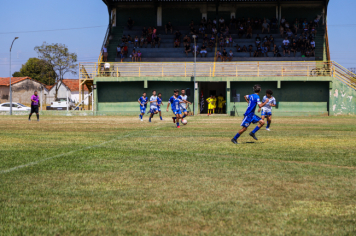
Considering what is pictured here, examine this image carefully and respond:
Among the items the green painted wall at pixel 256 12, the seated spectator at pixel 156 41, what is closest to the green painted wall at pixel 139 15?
the seated spectator at pixel 156 41

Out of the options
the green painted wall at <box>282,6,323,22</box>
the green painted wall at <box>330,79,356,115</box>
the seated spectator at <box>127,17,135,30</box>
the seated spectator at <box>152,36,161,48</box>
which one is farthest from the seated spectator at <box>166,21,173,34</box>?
the green painted wall at <box>330,79,356,115</box>

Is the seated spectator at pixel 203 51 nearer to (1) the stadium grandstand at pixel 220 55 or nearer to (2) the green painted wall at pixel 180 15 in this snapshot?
(1) the stadium grandstand at pixel 220 55

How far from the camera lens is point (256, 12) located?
156ft

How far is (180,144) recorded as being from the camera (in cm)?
1130

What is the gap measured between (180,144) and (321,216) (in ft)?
24.0

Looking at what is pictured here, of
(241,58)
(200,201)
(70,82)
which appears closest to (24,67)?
(70,82)

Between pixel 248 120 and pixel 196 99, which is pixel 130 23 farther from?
pixel 248 120

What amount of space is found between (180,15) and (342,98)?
66.3 ft

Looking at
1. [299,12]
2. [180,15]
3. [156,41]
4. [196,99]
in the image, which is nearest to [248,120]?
[196,99]

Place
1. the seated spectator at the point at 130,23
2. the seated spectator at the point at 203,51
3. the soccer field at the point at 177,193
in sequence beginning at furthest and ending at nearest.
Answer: the seated spectator at the point at 130,23
the seated spectator at the point at 203,51
the soccer field at the point at 177,193

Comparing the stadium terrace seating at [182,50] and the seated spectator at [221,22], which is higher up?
the seated spectator at [221,22]

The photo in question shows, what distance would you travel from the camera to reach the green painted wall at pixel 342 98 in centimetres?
3862

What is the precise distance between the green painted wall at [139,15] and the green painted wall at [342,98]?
21.3 metres

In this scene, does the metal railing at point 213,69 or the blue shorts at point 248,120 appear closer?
the blue shorts at point 248,120
